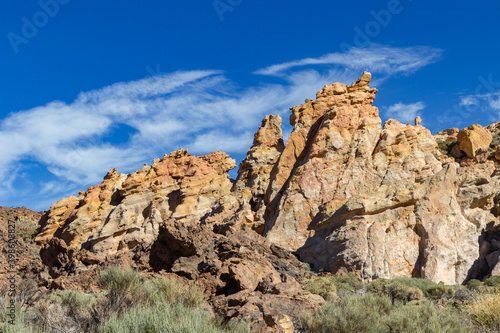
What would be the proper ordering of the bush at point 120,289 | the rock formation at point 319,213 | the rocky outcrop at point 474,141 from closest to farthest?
the bush at point 120,289 < the rock formation at point 319,213 < the rocky outcrop at point 474,141

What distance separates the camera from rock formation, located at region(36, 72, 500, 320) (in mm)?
18984

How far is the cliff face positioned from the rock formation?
77 millimetres

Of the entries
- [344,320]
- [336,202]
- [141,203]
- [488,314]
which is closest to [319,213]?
[336,202]

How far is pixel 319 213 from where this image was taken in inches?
1169

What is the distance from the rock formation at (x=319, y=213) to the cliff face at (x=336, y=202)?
8 cm

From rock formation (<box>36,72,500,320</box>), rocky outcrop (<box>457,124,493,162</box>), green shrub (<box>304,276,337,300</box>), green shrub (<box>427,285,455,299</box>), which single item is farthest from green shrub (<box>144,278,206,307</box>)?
rocky outcrop (<box>457,124,493,162</box>)

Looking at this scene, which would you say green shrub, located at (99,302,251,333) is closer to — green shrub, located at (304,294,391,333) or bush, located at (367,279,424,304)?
green shrub, located at (304,294,391,333)

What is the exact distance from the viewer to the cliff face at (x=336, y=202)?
24297 mm

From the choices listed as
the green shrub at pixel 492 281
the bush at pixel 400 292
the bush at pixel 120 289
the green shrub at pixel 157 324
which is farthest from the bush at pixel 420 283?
the green shrub at pixel 157 324

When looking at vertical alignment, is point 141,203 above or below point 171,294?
above

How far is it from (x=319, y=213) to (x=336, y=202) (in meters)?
1.35

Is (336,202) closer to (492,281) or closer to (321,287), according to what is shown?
(492,281)

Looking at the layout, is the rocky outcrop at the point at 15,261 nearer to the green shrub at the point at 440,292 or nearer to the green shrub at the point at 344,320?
the green shrub at the point at 344,320

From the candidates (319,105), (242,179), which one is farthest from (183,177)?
(319,105)
